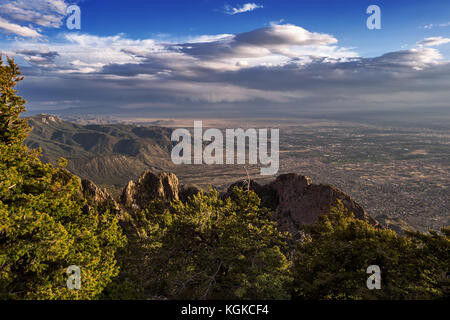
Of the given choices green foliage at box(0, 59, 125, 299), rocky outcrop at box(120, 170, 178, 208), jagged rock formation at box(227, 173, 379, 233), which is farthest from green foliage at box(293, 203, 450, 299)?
rocky outcrop at box(120, 170, 178, 208)

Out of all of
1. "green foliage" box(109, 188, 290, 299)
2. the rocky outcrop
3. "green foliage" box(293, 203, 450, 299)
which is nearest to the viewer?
"green foliage" box(293, 203, 450, 299)

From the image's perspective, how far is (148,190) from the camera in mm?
99188

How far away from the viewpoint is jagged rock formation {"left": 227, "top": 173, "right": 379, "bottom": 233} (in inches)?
2870

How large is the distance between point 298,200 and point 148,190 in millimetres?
54973

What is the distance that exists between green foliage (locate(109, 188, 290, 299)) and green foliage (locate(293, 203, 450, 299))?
2.66 metres

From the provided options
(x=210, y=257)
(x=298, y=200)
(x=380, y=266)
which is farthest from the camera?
(x=298, y=200)

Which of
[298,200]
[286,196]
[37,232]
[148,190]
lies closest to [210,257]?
[37,232]

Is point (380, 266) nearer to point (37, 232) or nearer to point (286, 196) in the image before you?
point (37, 232)

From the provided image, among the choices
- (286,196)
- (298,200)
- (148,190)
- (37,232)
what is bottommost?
(148,190)

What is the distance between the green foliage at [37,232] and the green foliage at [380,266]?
1693 cm

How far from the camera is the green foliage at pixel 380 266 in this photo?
19469 mm

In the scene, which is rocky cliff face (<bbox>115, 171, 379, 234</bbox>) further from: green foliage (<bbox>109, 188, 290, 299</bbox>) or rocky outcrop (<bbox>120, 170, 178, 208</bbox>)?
green foliage (<bbox>109, 188, 290, 299</bbox>)
